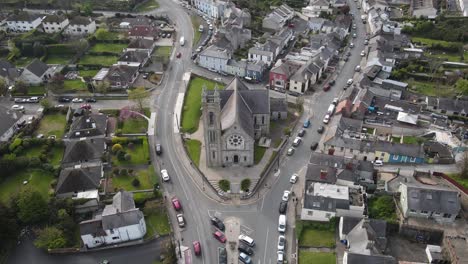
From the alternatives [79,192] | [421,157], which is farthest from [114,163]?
[421,157]

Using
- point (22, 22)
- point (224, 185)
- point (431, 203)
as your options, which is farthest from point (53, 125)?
point (431, 203)

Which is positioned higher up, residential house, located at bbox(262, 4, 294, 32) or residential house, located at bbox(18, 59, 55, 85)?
residential house, located at bbox(262, 4, 294, 32)

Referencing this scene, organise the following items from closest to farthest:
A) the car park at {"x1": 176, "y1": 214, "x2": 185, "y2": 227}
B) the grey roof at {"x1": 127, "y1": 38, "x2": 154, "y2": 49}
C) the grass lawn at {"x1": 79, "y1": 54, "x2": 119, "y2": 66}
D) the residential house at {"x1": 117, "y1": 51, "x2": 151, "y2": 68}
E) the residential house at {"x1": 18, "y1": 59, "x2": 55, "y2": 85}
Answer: the car park at {"x1": 176, "y1": 214, "x2": 185, "y2": 227} < the residential house at {"x1": 18, "y1": 59, "x2": 55, "y2": 85} < the residential house at {"x1": 117, "y1": 51, "x2": 151, "y2": 68} < the grass lawn at {"x1": 79, "y1": 54, "x2": 119, "y2": 66} < the grey roof at {"x1": 127, "y1": 38, "x2": 154, "y2": 49}

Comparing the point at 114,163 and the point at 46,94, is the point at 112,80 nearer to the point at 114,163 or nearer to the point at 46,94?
the point at 46,94

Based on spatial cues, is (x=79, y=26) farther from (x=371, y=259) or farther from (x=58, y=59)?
(x=371, y=259)

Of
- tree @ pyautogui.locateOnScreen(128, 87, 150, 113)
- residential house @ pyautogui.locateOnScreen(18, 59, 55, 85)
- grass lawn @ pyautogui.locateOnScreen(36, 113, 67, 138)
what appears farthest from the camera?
residential house @ pyautogui.locateOnScreen(18, 59, 55, 85)

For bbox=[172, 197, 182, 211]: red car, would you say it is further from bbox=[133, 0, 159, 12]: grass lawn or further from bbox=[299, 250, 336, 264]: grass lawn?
bbox=[133, 0, 159, 12]: grass lawn

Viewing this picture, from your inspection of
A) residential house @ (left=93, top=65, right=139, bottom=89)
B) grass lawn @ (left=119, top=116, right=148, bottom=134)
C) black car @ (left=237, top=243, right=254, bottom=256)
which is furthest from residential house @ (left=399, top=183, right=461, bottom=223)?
residential house @ (left=93, top=65, right=139, bottom=89)
